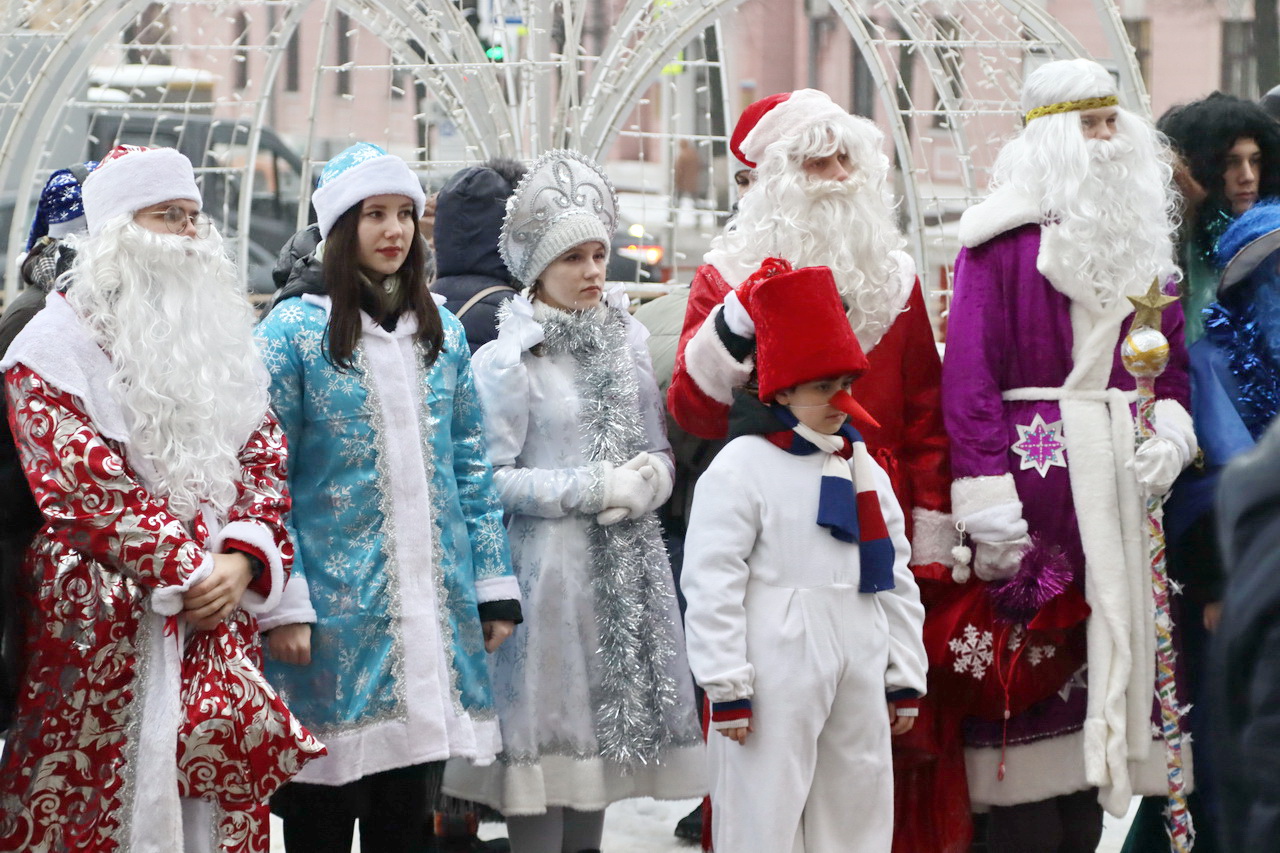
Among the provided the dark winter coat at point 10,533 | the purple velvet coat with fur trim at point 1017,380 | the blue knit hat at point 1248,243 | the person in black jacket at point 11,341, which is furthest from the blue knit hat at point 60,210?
the blue knit hat at point 1248,243

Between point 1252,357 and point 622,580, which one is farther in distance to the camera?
point 1252,357

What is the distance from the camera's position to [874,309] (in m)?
3.96

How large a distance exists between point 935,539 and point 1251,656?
7.87ft

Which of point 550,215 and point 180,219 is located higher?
point 550,215

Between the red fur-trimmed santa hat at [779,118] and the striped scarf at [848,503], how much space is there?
0.87 m

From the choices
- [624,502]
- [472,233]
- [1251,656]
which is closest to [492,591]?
[624,502]

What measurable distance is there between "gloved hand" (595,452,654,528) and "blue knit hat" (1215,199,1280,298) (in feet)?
4.96

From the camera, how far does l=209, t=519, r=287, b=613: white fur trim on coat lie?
129 inches

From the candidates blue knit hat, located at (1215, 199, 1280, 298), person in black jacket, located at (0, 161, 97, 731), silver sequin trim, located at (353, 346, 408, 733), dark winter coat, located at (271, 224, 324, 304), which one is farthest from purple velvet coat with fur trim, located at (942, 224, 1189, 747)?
person in black jacket, located at (0, 161, 97, 731)

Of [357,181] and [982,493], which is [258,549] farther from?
[982,493]

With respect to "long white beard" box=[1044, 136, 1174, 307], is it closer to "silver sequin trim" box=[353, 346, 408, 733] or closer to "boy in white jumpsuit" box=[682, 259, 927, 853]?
"boy in white jumpsuit" box=[682, 259, 927, 853]

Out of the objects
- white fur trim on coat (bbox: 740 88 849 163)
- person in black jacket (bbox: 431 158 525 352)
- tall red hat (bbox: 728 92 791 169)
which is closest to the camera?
white fur trim on coat (bbox: 740 88 849 163)

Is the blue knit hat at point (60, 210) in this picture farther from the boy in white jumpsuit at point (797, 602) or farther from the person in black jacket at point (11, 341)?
the boy in white jumpsuit at point (797, 602)

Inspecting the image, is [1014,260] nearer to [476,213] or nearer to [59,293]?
[476,213]
